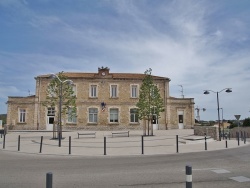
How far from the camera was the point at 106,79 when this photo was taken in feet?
139

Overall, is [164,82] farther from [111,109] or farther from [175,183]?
[175,183]

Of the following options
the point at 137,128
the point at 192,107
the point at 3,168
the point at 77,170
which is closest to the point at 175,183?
the point at 77,170

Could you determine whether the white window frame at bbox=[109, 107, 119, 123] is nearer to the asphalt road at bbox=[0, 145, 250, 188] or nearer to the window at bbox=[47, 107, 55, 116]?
the window at bbox=[47, 107, 55, 116]

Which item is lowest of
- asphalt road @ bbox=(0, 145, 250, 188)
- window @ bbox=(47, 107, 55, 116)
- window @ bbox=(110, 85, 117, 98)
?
asphalt road @ bbox=(0, 145, 250, 188)

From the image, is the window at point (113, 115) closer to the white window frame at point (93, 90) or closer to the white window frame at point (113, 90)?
the white window frame at point (113, 90)

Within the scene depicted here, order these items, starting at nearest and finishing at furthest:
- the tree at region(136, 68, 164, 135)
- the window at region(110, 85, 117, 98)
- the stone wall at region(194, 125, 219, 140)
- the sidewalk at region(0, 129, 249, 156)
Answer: the sidewalk at region(0, 129, 249, 156) → the stone wall at region(194, 125, 219, 140) → the tree at region(136, 68, 164, 135) → the window at region(110, 85, 117, 98)

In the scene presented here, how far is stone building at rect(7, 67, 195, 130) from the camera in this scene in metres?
40.6

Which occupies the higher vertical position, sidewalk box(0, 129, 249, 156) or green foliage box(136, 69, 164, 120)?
green foliage box(136, 69, 164, 120)

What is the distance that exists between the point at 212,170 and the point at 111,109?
110ft

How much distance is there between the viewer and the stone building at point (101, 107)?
40594mm

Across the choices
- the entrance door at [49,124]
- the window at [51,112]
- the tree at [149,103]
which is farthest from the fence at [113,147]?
the entrance door at [49,124]

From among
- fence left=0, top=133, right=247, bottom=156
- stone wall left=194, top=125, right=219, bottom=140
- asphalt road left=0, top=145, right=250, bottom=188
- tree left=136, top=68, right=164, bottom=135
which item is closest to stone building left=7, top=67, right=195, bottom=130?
tree left=136, top=68, right=164, bottom=135

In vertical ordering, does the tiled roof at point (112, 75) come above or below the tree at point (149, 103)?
above

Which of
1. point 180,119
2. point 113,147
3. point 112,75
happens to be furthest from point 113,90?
point 113,147
